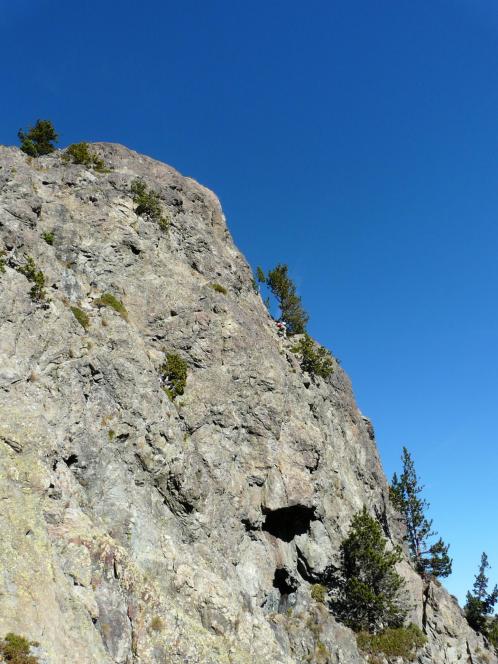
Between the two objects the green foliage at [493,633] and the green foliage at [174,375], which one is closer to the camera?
the green foliage at [174,375]

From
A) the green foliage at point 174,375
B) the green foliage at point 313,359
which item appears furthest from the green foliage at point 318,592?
the green foliage at point 313,359

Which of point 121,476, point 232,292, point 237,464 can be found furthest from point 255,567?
point 232,292

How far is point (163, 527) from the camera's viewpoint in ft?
97.0

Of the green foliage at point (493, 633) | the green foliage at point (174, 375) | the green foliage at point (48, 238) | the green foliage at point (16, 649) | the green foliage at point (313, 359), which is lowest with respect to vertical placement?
the green foliage at point (16, 649)

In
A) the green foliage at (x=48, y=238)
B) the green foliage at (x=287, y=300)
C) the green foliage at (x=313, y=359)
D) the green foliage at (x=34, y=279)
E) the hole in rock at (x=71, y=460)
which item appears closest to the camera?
the hole in rock at (x=71, y=460)

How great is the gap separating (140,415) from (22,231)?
17.2 metres

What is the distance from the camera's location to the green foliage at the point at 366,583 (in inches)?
1555

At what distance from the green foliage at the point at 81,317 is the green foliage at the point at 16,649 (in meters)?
22.8

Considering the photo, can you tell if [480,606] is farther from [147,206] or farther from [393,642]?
[147,206]

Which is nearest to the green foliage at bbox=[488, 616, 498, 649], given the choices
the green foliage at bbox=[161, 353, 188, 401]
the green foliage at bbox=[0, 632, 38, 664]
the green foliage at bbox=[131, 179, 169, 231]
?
the green foliage at bbox=[161, 353, 188, 401]

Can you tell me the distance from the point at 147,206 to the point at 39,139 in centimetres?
1897

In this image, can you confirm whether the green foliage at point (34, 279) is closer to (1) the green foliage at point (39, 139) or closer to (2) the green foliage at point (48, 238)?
(2) the green foliage at point (48, 238)

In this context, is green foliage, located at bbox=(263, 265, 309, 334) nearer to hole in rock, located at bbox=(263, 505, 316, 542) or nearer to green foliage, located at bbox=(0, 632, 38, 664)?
hole in rock, located at bbox=(263, 505, 316, 542)

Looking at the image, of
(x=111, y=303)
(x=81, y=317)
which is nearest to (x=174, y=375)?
(x=111, y=303)
